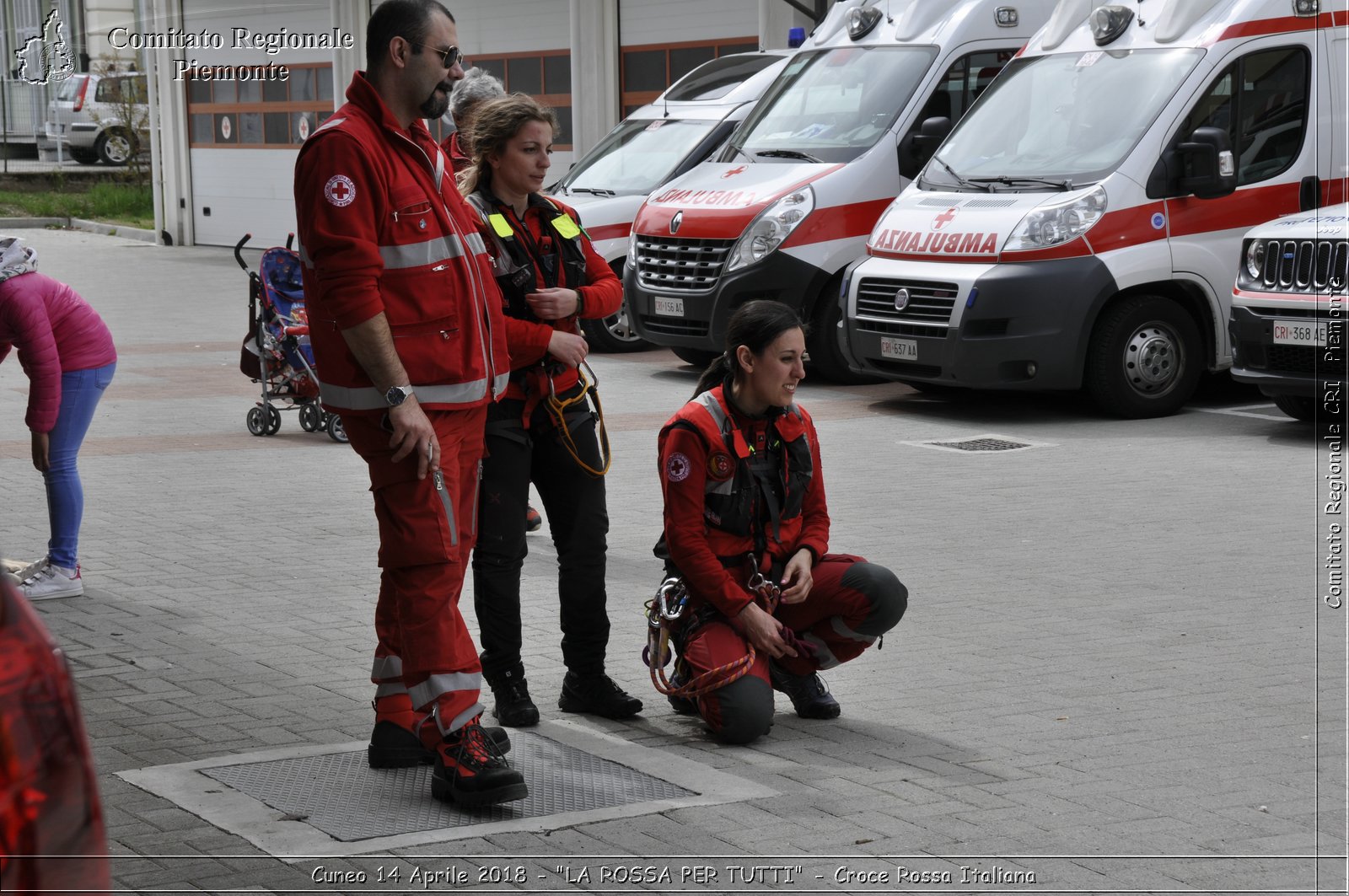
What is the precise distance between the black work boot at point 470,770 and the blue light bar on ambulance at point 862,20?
11.2 metres

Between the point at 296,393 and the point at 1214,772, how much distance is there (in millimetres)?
8032

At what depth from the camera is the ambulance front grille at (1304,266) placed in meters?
10.3

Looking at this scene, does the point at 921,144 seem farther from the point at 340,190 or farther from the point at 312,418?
the point at 340,190

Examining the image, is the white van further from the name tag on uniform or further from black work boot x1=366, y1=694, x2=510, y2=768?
black work boot x1=366, y1=694, x2=510, y2=768

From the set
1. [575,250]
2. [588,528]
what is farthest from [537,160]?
[588,528]

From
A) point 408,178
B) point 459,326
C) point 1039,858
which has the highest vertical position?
point 408,178

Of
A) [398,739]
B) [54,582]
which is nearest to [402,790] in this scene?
[398,739]

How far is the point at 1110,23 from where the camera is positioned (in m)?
12.7

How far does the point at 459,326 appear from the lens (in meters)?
4.64

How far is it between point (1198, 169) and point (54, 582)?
7.73 metres

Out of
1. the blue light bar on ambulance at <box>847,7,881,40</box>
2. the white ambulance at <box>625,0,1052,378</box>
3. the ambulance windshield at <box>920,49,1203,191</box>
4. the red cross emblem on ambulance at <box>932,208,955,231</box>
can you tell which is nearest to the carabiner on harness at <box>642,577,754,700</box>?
the red cross emblem on ambulance at <box>932,208,955,231</box>

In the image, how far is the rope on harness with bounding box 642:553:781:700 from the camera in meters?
5.20

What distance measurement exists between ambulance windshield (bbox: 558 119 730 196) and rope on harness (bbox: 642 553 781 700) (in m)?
11.3

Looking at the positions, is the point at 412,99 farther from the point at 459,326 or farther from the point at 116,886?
the point at 116,886
